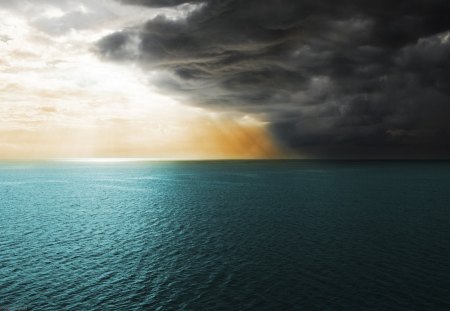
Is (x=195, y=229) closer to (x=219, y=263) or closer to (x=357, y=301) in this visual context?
(x=219, y=263)

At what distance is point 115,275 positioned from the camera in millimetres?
44031

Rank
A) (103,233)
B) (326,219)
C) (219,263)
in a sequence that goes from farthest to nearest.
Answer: (326,219) → (103,233) → (219,263)

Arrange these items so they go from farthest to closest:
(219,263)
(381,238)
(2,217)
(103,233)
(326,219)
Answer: (2,217) < (326,219) < (103,233) < (381,238) < (219,263)

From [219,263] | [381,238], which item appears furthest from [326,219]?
[219,263]

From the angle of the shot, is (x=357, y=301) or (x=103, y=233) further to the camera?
(x=103, y=233)

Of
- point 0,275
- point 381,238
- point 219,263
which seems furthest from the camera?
point 381,238

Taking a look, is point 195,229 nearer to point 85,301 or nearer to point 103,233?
point 103,233

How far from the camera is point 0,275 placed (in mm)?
43188

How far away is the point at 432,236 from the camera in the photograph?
6303 centimetres

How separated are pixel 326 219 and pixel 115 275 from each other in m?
54.9

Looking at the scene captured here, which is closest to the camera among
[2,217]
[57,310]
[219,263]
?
[57,310]

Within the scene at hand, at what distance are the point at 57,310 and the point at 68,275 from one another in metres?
10.9

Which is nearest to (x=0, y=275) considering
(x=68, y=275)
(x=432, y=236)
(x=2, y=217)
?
(x=68, y=275)

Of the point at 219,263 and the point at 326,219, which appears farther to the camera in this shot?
the point at 326,219
